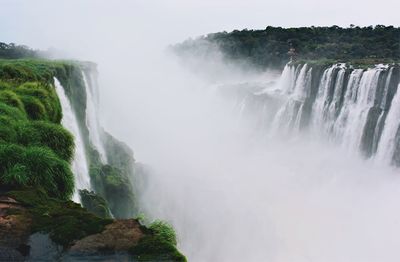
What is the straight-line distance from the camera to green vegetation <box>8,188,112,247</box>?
18.8ft

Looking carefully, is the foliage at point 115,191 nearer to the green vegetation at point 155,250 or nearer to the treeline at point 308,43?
the green vegetation at point 155,250

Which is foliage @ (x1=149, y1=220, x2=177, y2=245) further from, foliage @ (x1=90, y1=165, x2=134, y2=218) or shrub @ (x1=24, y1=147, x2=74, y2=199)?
foliage @ (x1=90, y1=165, x2=134, y2=218)

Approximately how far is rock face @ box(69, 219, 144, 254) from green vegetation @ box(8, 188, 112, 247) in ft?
0.36

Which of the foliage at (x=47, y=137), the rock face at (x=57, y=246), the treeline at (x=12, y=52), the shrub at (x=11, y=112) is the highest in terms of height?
the treeline at (x=12, y=52)

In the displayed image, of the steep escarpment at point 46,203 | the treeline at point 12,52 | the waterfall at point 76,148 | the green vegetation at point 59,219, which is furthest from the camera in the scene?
the treeline at point 12,52

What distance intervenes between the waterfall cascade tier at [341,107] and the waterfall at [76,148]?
18.4m

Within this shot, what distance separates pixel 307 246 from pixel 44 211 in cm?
1553

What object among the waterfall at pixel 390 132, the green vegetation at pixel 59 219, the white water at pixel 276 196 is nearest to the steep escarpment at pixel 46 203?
the green vegetation at pixel 59 219

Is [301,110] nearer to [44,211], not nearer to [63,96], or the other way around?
[63,96]

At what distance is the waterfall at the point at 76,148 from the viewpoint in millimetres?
11328

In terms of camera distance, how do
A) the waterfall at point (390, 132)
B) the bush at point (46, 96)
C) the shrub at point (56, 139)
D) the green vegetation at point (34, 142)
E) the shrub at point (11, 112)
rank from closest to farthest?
the green vegetation at point (34, 142), the shrub at point (56, 139), the shrub at point (11, 112), the bush at point (46, 96), the waterfall at point (390, 132)

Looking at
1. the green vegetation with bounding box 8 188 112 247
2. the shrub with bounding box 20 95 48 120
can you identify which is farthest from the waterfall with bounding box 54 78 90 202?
the green vegetation with bounding box 8 188 112 247

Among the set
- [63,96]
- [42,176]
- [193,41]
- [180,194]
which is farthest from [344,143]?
[193,41]

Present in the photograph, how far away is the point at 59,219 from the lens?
6.07 meters
